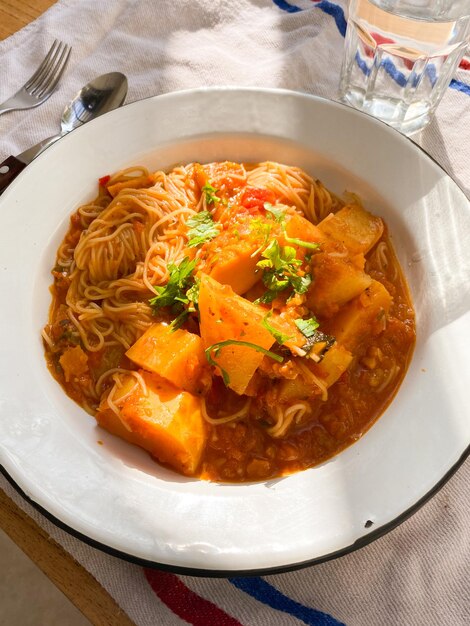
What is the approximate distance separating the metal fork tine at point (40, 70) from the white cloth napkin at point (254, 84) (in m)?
0.11

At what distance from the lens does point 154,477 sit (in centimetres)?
271

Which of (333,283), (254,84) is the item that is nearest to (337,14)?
(254,84)

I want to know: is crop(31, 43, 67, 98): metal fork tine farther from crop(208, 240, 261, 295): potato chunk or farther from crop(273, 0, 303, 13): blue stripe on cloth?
crop(208, 240, 261, 295): potato chunk

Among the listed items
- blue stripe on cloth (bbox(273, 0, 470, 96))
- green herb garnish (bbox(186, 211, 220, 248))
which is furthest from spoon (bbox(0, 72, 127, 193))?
blue stripe on cloth (bbox(273, 0, 470, 96))

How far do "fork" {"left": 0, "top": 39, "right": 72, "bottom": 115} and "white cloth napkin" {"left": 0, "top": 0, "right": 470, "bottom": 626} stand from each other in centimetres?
7

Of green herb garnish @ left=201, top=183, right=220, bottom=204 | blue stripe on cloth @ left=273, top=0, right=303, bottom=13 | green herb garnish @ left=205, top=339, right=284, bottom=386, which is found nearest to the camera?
green herb garnish @ left=205, top=339, right=284, bottom=386

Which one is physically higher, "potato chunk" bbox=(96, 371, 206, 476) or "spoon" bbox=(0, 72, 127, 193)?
"spoon" bbox=(0, 72, 127, 193)

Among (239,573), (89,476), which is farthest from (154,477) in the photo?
(239,573)

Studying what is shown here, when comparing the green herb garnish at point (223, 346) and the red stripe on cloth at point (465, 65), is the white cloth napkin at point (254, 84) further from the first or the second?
the green herb garnish at point (223, 346)

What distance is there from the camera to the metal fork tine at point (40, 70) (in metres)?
4.26

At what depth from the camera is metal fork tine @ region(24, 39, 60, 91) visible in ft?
14.0

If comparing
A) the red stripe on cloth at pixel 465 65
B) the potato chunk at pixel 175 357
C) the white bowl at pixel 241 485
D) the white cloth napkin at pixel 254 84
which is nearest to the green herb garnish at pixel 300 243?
the white bowl at pixel 241 485

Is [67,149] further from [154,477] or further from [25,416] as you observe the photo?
[154,477]

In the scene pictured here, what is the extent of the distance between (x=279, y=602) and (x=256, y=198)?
2.26 metres
